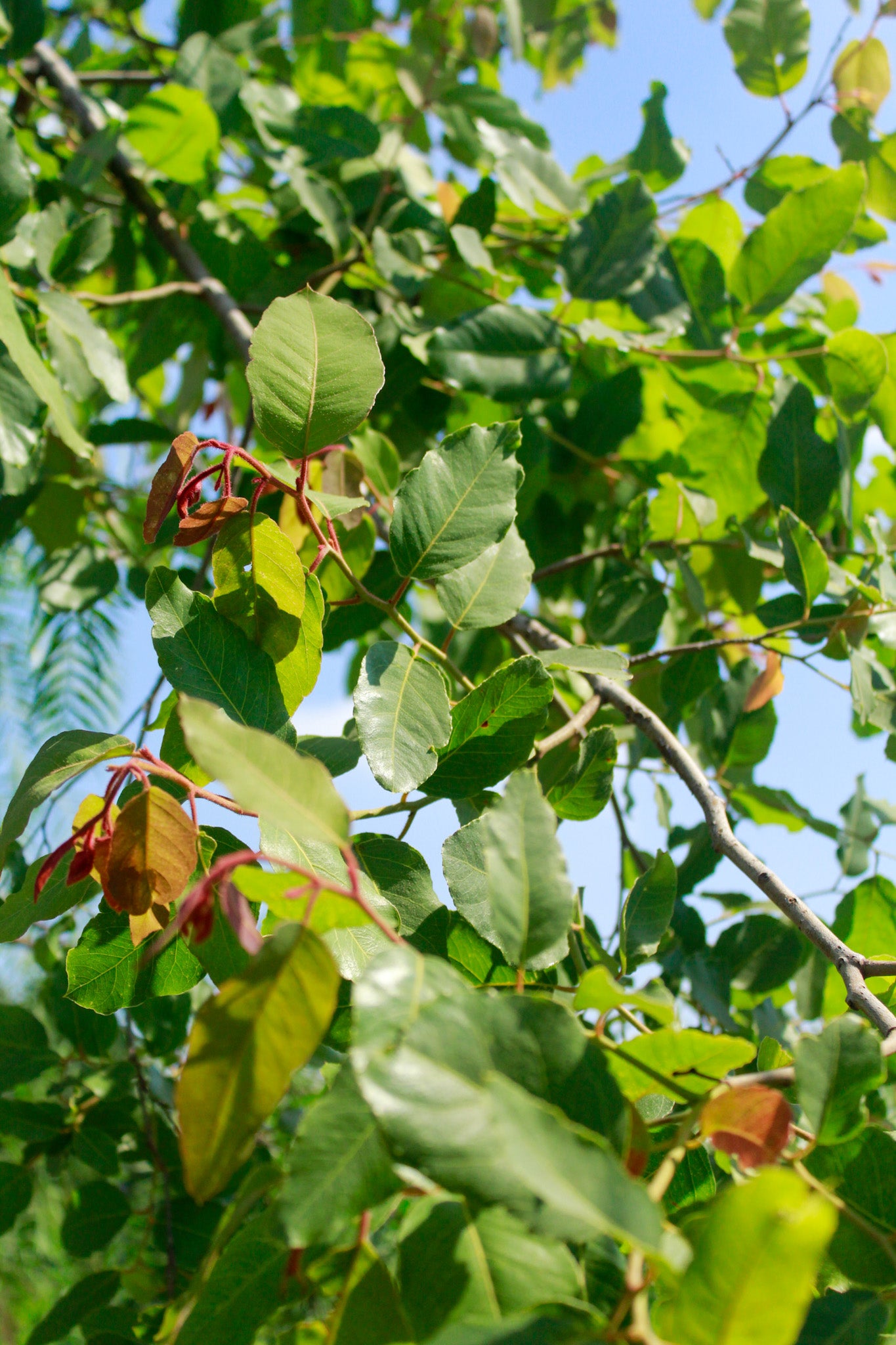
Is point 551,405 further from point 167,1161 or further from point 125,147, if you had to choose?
point 167,1161

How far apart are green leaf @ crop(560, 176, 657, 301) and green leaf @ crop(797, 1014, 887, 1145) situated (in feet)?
2.60

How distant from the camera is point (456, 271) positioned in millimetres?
1035

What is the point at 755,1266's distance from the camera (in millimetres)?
241

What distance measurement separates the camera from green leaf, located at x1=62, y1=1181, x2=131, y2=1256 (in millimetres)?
871

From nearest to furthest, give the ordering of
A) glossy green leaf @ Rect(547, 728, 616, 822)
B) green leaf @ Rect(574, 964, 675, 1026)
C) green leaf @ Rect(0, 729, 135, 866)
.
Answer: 1. green leaf @ Rect(574, 964, 675, 1026)
2. green leaf @ Rect(0, 729, 135, 866)
3. glossy green leaf @ Rect(547, 728, 616, 822)

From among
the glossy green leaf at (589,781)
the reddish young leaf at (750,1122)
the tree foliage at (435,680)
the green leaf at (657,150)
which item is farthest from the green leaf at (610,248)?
the reddish young leaf at (750,1122)

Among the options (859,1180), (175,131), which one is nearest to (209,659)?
(859,1180)

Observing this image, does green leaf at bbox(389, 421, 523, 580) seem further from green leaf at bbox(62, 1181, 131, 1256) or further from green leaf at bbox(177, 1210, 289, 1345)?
green leaf at bbox(62, 1181, 131, 1256)

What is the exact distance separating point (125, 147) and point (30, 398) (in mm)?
613

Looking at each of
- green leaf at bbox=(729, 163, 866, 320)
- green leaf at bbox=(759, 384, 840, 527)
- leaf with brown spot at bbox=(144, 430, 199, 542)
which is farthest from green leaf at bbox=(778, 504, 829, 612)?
leaf with brown spot at bbox=(144, 430, 199, 542)

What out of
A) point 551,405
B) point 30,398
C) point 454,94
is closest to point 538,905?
point 30,398

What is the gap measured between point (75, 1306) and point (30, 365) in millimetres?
808

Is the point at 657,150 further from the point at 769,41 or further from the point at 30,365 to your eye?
the point at 30,365

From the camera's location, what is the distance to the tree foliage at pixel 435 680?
1.04ft
